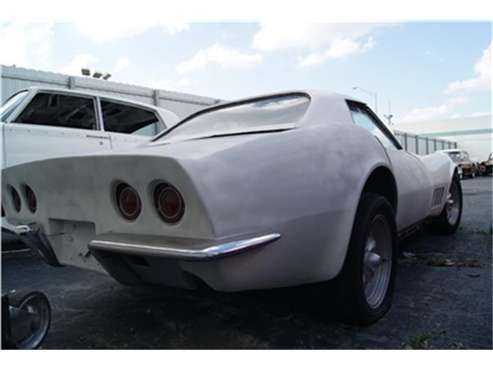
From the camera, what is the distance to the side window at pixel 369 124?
9.36 ft

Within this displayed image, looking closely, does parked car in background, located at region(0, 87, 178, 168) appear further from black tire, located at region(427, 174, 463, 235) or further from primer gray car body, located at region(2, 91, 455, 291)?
black tire, located at region(427, 174, 463, 235)

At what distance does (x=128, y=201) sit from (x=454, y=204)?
458 cm

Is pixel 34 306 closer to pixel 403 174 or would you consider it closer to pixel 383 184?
pixel 383 184

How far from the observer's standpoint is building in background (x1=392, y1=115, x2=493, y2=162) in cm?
3622

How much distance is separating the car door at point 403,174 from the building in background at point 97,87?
4549 mm

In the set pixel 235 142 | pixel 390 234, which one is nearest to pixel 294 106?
pixel 235 142

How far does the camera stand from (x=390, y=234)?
103 inches

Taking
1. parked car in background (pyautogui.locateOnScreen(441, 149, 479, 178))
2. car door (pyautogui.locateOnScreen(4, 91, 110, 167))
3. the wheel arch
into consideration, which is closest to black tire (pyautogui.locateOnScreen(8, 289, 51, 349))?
the wheel arch

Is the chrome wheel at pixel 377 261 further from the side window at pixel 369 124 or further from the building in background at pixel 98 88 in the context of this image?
the building in background at pixel 98 88

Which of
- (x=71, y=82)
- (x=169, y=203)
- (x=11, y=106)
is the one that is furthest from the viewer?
(x=71, y=82)

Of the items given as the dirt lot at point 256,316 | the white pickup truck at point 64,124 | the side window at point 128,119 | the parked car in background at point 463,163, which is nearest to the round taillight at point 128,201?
the dirt lot at point 256,316

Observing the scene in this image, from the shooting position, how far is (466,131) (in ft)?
126

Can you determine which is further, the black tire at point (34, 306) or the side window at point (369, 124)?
the side window at point (369, 124)

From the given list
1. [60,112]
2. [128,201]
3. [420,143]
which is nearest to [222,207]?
→ [128,201]
